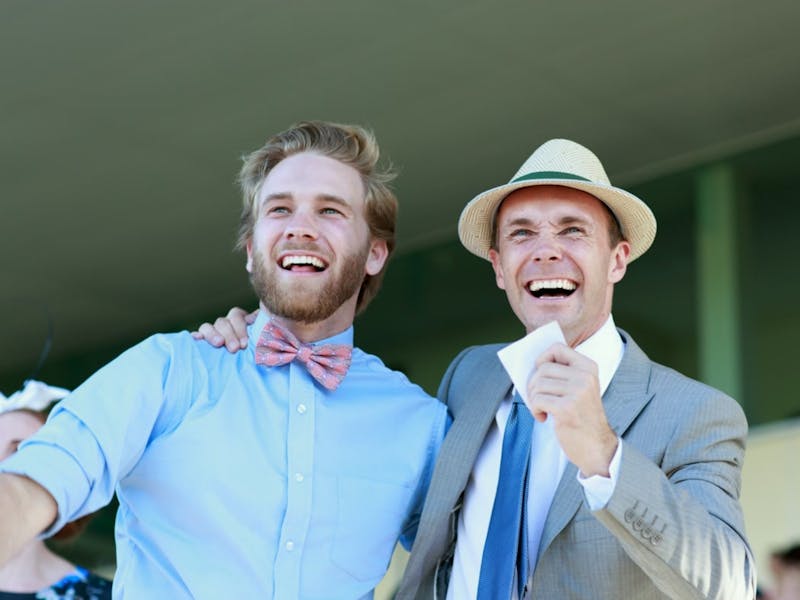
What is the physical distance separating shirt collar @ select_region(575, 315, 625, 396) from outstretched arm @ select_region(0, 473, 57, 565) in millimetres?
1230

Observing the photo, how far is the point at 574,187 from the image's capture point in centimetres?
319

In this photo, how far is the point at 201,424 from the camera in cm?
295

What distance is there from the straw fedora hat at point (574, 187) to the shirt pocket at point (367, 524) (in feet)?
2.27

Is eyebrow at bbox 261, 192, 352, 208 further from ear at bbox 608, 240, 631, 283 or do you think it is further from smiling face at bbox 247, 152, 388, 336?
ear at bbox 608, 240, 631, 283

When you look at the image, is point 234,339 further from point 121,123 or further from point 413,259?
point 413,259

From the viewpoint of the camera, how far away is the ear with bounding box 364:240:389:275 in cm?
347

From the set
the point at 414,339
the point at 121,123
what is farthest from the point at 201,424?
the point at 414,339

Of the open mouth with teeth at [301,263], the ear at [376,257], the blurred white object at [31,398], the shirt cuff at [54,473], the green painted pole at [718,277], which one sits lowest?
the shirt cuff at [54,473]

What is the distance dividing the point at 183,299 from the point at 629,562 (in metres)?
7.83

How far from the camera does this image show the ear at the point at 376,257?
3471mm

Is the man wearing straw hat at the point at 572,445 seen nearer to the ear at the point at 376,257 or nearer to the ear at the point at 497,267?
the ear at the point at 497,267

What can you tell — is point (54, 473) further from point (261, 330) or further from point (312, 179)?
point (312, 179)

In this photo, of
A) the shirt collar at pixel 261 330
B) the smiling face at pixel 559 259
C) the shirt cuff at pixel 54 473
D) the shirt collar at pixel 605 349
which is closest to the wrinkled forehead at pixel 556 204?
the smiling face at pixel 559 259

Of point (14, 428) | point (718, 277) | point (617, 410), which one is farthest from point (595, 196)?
point (718, 277)
